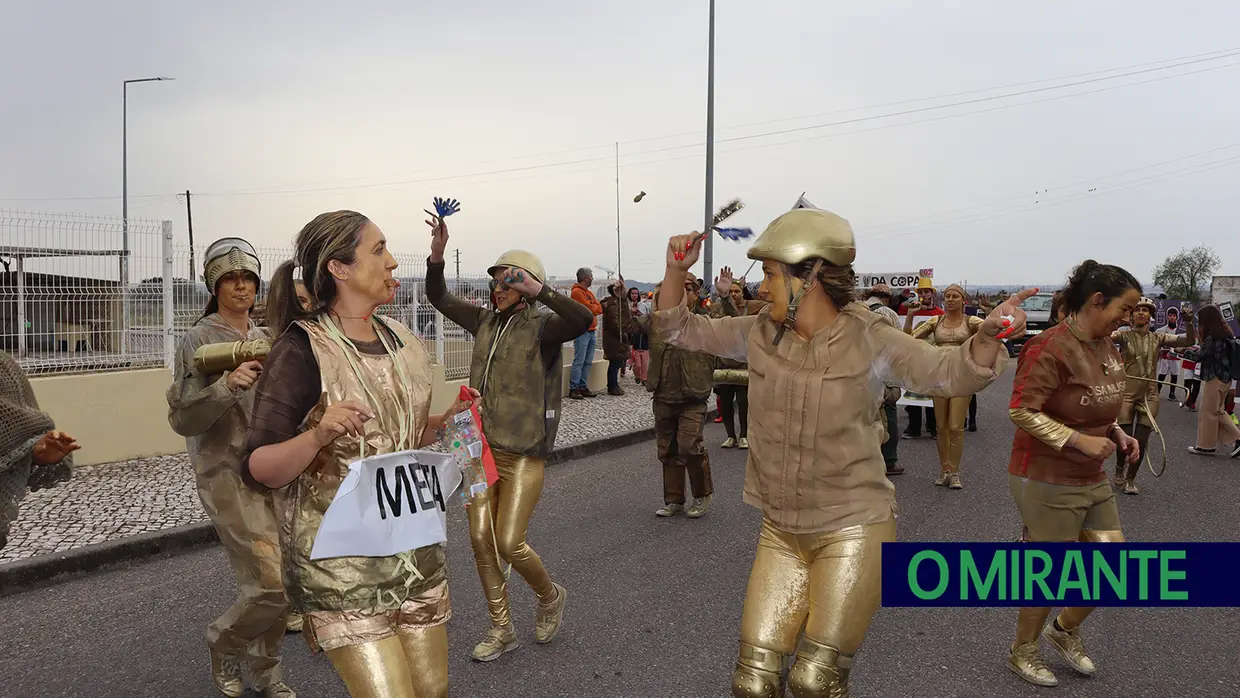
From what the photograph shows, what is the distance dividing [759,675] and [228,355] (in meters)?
1.88

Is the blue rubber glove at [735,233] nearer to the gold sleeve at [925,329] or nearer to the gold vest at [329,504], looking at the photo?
the gold vest at [329,504]

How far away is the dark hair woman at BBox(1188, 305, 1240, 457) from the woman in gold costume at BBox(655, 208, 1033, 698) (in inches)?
383

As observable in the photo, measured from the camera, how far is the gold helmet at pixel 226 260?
12.6ft

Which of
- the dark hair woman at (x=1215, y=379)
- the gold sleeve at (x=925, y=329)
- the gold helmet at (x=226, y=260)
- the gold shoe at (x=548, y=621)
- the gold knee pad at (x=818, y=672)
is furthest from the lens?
the dark hair woman at (x=1215, y=379)

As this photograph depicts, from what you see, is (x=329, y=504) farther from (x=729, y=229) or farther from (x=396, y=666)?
(x=729, y=229)

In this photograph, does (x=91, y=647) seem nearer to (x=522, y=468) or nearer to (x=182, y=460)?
(x=522, y=468)

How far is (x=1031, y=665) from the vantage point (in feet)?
13.3

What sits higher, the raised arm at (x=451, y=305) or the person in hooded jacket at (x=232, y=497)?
the raised arm at (x=451, y=305)

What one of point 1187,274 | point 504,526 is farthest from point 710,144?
point 1187,274

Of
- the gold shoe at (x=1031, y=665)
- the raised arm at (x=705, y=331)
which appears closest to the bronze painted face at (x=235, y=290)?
the raised arm at (x=705, y=331)

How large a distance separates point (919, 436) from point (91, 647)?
9970 millimetres

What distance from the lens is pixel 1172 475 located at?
9273 millimetres

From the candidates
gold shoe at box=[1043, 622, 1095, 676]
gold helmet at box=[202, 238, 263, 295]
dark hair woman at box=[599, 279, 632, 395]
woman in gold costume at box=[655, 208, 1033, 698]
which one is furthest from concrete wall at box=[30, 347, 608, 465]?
gold shoe at box=[1043, 622, 1095, 676]

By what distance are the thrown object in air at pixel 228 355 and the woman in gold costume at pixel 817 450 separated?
158 centimetres
